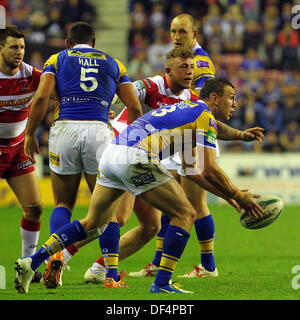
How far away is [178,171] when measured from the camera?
25.5ft

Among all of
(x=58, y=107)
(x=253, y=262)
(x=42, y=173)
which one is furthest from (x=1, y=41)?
(x=42, y=173)

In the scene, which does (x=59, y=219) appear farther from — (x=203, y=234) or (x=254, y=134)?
(x=254, y=134)

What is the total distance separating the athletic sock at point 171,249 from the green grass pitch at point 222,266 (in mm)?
191

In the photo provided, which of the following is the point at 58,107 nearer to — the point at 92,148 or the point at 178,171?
the point at 92,148

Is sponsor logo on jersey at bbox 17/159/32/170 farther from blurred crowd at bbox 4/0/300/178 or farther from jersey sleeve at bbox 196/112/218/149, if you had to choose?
blurred crowd at bbox 4/0/300/178

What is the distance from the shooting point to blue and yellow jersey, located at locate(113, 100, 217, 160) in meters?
5.92

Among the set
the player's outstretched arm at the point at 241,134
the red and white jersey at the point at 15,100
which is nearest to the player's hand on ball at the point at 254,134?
the player's outstretched arm at the point at 241,134

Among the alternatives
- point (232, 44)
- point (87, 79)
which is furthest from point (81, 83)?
point (232, 44)

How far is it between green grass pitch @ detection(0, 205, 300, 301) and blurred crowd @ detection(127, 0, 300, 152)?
13.2 feet

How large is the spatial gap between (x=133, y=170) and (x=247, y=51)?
1521cm

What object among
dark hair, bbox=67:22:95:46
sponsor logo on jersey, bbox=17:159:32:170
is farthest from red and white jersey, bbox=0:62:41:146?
dark hair, bbox=67:22:95:46

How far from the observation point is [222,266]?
27.8ft

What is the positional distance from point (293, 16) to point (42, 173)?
8.68m
